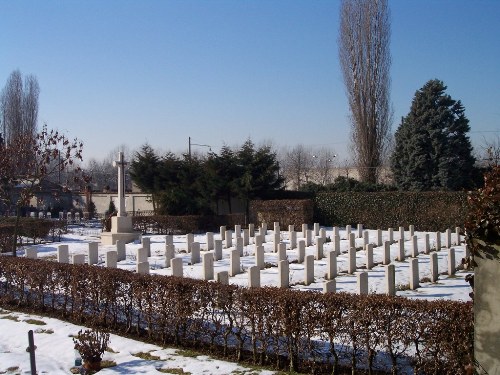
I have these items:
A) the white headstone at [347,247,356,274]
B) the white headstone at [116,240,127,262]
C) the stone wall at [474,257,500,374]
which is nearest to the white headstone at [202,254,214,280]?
the white headstone at [347,247,356,274]

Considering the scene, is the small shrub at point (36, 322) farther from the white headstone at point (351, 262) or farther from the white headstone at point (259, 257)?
the white headstone at point (351, 262)

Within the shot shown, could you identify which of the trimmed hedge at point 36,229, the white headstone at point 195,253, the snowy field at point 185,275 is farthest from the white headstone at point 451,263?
the trimmed hedge at point 36,229

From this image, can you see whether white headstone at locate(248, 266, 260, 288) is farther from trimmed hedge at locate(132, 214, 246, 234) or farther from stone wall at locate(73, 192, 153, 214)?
stone wall at locate(73, 192, 153, 214)

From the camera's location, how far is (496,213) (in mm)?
5051

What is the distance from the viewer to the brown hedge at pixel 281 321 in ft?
22.9

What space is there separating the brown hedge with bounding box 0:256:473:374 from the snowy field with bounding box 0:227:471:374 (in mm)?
461

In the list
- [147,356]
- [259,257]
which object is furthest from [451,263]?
[147,356]

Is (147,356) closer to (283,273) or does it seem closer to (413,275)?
(283,273)

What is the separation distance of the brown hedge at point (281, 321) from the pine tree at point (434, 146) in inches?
1001

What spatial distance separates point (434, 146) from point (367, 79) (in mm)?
8871

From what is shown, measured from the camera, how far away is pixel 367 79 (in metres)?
38.8

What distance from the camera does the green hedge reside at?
28000mm

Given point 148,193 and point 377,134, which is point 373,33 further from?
point 148,193

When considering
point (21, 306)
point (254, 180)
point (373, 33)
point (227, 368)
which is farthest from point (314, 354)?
point (373, 33)
